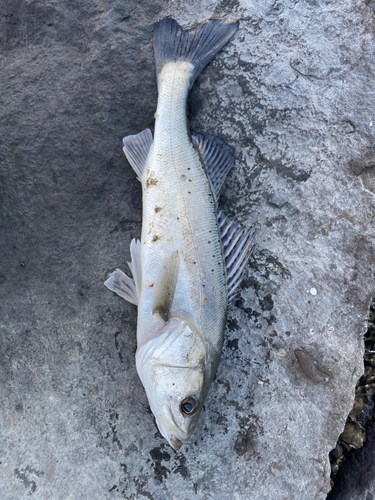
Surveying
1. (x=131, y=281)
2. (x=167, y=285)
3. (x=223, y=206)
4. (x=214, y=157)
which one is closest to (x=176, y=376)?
(x=167, y=285)

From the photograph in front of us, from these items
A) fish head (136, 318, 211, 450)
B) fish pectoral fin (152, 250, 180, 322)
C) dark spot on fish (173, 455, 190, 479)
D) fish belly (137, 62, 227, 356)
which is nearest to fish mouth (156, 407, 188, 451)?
fish head (136, 318, 211, 450)

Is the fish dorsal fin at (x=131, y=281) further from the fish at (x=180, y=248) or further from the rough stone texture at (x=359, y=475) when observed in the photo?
the rough stone texture at (x=359, y=475)

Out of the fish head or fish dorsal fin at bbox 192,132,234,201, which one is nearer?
the fish head

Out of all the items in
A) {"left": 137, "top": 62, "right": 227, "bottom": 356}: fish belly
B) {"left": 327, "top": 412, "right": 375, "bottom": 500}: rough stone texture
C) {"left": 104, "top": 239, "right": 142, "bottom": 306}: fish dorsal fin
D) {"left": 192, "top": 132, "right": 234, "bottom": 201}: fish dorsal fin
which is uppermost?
{"left": 192, "top": 132, "right": 234, "bottom": 201}: fish dorsal fin

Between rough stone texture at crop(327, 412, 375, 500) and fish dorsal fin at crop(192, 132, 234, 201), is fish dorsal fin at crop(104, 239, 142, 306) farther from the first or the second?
rough stone texture at crop(327, 412, 375, 500)

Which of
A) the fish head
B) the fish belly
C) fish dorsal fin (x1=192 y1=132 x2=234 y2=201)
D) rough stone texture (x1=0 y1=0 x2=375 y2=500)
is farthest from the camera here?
fish dorsal fin (x1=192 y1=132 x2=234 y2=201)

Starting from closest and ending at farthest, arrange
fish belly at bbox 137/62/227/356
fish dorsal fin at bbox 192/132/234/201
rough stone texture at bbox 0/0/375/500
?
1. fish belly at bbox 137/62/227/356
2. rough stone texture at bbox 0/0/375/500
3. fish dorsal fin at bbox 192/132/234/201

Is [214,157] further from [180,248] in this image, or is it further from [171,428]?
[171,428]
